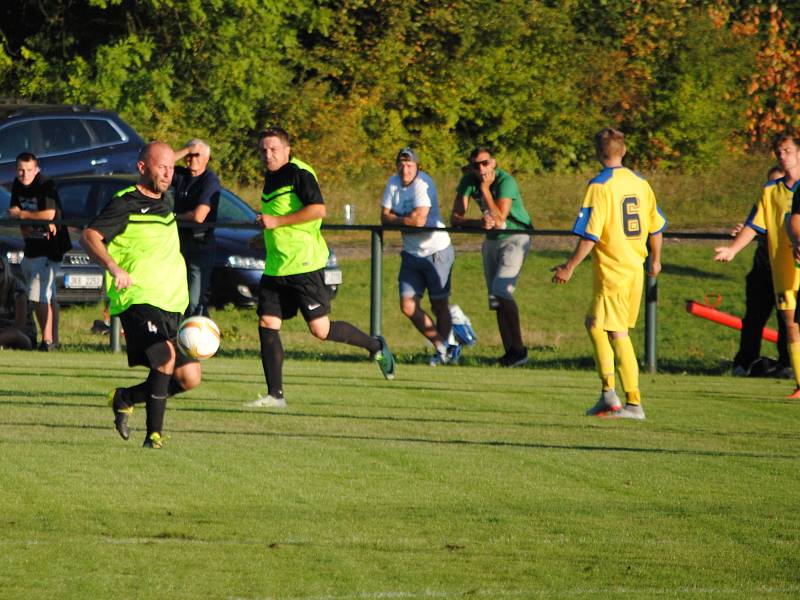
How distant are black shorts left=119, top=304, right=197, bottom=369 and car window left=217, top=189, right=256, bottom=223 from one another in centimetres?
1215

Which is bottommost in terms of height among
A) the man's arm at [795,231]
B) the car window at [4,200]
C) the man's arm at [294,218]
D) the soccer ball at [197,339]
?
the soccer ball at [197,339]

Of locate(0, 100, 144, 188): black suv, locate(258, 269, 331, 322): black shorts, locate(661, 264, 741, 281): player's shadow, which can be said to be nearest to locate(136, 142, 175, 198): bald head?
locate(258, 269, 331, 322): black shorts

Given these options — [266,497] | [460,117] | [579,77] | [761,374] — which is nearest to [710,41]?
[579,77]

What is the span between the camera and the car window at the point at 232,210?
2159 centimetres

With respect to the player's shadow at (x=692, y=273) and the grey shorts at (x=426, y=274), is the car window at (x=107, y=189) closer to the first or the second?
the grey shorts at (x=426, y=274)

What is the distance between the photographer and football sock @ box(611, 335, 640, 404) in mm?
11703

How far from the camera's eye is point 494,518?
7.73m

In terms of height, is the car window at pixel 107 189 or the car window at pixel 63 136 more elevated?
the car window at pixel 63 136

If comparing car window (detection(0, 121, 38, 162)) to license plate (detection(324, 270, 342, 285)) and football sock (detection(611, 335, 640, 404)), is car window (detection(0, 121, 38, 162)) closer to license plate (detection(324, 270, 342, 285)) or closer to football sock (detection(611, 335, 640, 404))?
license plate (detection(324, 270, 342, 285))

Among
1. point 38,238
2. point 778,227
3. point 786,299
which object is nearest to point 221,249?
point 38,238

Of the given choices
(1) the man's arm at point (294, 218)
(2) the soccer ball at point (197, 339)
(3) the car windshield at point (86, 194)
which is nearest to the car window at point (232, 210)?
(3) the car windshield at point (86, 194)

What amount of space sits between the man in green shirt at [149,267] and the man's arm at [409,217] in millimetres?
6952

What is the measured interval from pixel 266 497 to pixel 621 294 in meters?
4.23

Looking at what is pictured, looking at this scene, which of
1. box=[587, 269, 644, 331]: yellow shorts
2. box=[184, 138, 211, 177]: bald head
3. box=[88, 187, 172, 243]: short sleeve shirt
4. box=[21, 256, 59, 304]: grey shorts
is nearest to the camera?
box=[88, 187, 172, 243]: short sleeve shirt
